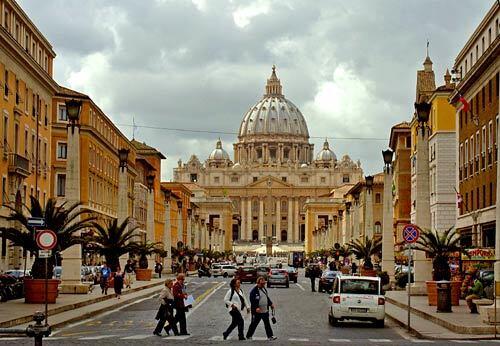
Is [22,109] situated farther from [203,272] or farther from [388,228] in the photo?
[203,272]

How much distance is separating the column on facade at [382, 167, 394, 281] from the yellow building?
1813cm

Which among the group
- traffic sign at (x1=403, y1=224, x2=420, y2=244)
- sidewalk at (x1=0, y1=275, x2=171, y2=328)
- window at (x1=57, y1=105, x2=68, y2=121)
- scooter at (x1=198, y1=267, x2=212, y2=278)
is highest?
window at (x1=57, y1=105, x2=68, y2=121)

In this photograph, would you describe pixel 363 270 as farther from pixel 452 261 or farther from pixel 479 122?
pixel 479 122

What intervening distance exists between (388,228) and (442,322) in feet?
88.7

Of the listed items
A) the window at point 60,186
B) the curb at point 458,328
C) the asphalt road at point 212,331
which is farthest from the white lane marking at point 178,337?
the window at point 60,186

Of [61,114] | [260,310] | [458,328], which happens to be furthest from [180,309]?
[61,114]

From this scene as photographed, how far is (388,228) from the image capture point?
188 ft

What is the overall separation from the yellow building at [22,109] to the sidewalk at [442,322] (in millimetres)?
21205

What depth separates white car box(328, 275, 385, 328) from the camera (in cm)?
3091

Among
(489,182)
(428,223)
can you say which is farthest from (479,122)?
(428,223)

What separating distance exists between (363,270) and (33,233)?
1058 inches

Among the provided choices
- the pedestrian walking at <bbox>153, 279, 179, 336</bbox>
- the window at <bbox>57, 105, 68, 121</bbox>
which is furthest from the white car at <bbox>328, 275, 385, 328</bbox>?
the window at <bbox>57, 105, 68, 121</bbox>

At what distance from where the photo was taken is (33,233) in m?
40.0

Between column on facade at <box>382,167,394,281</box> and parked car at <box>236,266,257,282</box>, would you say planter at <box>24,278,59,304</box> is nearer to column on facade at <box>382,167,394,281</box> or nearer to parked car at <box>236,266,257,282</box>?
column on facade at <box>382,167,394,281</box>
